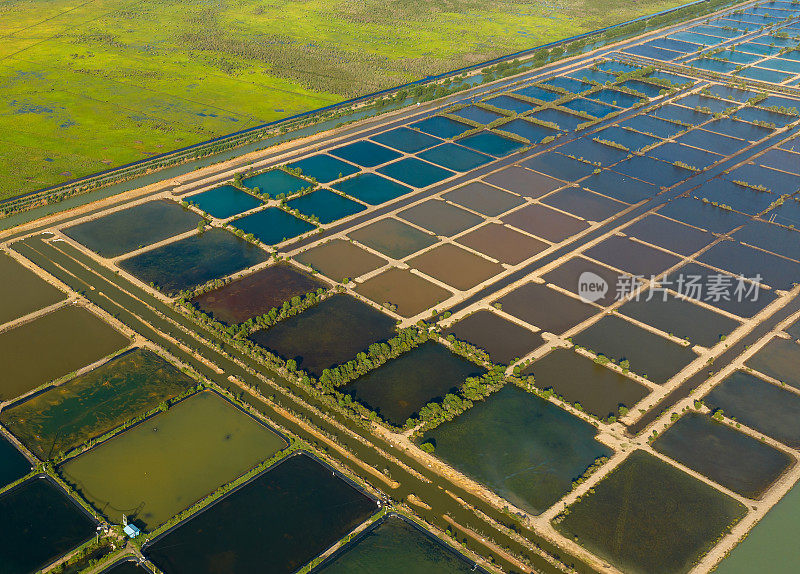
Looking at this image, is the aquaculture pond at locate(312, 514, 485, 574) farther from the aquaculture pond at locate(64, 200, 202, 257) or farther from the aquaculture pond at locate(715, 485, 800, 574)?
the aquaculture pond at locate(64, 200, 202, 257)

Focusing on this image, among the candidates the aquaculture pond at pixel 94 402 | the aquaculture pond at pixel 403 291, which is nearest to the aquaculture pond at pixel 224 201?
the aquaculture pond at pixel 403 291

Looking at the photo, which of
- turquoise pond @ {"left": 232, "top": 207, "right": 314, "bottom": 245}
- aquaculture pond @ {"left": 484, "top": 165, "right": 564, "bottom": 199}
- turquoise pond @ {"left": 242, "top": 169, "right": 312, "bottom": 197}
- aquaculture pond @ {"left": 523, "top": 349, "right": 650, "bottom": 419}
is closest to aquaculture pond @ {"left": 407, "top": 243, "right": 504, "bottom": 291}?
aquaculture pond @ {"left": 523, "top": 349, "right": 650, "bottom": 419}

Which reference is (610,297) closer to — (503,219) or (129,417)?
(503,219)

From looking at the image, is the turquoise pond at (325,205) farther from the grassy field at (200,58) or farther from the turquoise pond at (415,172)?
the grassy field at (200,58)

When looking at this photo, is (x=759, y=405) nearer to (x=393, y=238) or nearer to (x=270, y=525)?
(x=393, y=238)

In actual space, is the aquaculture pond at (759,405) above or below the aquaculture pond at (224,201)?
below

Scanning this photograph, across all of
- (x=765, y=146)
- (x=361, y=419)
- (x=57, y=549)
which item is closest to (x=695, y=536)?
(x=361, y=419)
